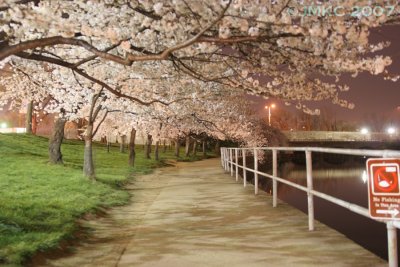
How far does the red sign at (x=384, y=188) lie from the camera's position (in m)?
4.17

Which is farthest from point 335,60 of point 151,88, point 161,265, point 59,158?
point 59,158

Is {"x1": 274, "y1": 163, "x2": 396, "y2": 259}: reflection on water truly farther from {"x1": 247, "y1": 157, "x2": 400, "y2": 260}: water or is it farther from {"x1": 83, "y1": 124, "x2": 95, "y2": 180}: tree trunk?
{"x1": 83, "y1": 124, "x2": 95, "y2": 180}: tree trunk

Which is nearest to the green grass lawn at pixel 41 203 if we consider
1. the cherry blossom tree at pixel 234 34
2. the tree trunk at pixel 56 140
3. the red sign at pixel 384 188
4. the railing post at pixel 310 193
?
the tree trunk at pixel 56 140

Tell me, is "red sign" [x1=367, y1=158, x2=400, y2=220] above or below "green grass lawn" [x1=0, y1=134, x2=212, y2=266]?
above

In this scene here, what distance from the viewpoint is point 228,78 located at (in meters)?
8.48

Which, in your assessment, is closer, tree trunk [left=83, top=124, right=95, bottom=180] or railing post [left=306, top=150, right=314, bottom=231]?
railing post [left=306, top=150, right=314, bottom=231]

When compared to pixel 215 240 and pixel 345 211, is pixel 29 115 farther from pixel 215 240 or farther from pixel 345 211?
pixel 215 240

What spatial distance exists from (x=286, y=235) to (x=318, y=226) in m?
0.77

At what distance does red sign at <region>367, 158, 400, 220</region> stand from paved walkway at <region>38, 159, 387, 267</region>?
3.80 ft

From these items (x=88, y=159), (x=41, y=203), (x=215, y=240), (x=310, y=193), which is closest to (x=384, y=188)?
(x=310, y=193)

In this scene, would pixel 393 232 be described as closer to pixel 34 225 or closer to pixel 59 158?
pixel 34 225

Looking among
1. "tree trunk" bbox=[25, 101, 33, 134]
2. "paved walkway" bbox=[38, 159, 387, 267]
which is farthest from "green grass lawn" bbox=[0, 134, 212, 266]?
"tree trunk" bbox=[25, 101, 33, 134]

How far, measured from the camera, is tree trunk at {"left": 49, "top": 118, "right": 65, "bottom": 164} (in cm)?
2256

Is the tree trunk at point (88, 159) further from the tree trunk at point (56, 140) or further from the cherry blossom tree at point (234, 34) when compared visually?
the cherry blossom tree at point (234, 34)
